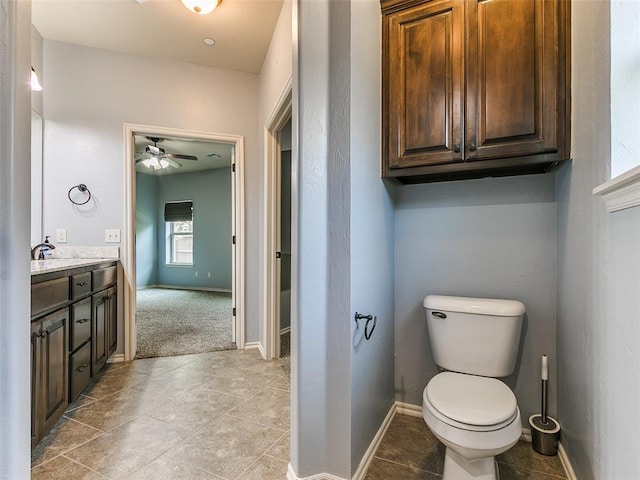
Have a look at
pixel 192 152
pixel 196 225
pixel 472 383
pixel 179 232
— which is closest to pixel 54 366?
pixel 472 383

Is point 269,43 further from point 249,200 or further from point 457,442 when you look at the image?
point 457,442

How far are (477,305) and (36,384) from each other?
7.08 ft

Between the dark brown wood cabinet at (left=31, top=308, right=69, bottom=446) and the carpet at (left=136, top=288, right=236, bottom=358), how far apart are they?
119cm

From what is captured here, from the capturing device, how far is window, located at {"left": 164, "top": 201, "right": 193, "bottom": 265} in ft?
22.9

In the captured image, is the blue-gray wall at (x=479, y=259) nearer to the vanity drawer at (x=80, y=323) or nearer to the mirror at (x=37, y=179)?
the vanity drawer at (x=80, y=323)

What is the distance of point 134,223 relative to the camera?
2777 millimetres

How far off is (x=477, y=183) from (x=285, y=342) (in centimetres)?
240

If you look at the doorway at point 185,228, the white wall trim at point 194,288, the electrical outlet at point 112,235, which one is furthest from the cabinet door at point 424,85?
the white wall trim at point 194,288

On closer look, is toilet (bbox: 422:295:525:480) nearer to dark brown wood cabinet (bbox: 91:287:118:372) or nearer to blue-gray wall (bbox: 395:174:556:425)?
blue-gray wall (bbox: 395:174:556:425)

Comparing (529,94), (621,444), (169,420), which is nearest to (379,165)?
(529,94)

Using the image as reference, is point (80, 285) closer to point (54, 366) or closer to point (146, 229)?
point (54, 366)

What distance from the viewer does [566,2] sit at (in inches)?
54.6

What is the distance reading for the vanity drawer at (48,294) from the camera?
1.48 meters

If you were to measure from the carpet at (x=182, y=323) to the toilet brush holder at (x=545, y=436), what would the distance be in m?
2.45
